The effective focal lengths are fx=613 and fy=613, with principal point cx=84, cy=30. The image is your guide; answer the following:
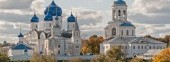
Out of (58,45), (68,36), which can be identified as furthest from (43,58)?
(68,36)

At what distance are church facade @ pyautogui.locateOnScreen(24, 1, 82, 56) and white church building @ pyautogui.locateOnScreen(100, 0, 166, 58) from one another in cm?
373

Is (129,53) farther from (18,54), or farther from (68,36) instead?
(18,54)

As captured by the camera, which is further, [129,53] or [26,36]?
[26,36]

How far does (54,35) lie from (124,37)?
322 inches

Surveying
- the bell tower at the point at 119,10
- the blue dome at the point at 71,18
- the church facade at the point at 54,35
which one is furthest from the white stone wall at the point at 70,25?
the bell tower at the point at 119,10

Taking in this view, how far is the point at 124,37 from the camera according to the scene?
229 ft

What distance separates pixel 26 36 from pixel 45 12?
374 cm

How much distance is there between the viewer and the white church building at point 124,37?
6819 centimetres

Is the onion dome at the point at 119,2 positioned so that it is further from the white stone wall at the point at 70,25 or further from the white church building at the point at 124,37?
the white stone wall at the point at 70,25

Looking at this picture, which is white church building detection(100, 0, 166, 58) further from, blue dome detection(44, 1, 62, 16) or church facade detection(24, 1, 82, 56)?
blue dome detection(44, 1, 62, 16)

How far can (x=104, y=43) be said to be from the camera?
69000 millimetres

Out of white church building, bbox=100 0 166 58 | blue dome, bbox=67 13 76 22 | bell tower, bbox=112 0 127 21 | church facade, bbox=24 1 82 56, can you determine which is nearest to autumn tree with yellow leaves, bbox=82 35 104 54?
Answer: white church building, bbox=100 0 166 58

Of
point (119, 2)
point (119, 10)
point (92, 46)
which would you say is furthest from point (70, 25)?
point (119, 2)

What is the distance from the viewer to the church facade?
66875 mm
